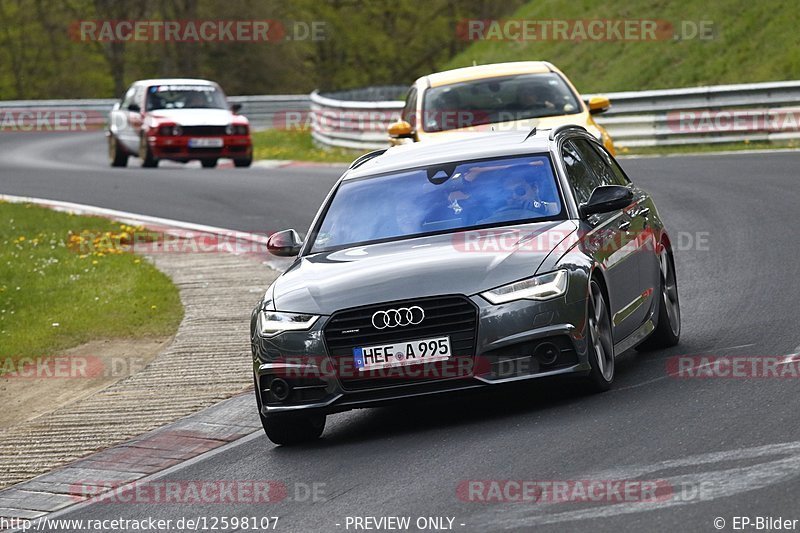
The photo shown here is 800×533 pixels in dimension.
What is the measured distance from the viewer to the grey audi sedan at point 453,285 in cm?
820

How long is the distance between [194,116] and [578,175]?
21760 mm

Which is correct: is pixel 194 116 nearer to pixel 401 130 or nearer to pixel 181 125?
pixel 181 125

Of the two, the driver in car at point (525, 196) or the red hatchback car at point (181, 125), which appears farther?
the red hatchback car at point (181, 125)

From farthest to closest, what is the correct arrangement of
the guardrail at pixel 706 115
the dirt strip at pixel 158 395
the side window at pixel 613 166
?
the guardrail at pixel 706 115
the side window at pixel 613 166
the dirt strip at pixel 158 395

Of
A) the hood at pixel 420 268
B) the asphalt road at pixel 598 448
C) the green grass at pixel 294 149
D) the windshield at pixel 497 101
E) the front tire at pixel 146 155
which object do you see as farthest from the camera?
the green grass at pixel 294 149

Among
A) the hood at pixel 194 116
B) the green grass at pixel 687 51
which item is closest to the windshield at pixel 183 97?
the hood at pixel 194 116

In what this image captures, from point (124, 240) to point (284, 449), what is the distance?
10655 mm

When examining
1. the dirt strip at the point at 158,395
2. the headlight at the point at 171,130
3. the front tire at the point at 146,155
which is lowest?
the front tire at the point at 146,155

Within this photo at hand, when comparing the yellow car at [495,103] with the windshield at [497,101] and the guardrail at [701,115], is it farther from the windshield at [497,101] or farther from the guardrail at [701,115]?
the guardrail at [701,115]

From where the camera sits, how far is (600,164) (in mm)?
10594

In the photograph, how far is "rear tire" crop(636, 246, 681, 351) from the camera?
1019 centimetres

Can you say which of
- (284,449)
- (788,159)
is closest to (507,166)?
(284,449)

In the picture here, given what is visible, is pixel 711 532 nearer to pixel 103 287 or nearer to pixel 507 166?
pixel 507 166

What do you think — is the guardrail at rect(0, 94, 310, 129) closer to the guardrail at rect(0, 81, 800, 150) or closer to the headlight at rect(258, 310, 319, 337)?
the guardrail at rect(0, 81, 800, 150)
